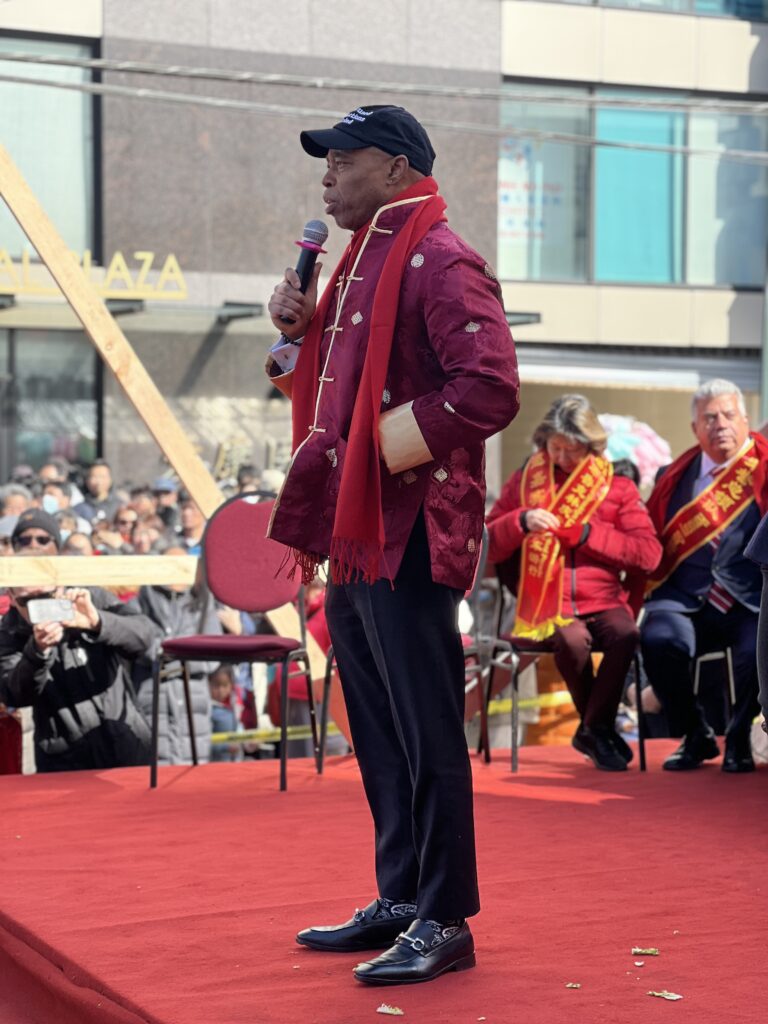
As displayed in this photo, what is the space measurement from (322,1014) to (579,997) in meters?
0.49

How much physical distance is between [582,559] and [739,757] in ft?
3.49

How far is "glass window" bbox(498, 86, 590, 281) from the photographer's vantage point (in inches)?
747

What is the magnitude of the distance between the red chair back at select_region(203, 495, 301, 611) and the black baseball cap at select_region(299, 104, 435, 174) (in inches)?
136

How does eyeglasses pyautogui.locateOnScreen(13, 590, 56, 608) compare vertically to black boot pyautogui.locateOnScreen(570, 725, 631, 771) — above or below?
above

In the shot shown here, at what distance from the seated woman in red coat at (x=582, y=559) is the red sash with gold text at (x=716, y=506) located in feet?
0.49

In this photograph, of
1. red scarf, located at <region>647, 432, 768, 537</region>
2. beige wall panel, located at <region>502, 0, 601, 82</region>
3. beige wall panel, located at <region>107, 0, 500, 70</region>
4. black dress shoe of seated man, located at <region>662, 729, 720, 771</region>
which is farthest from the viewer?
beige wall panel, located at <region>502, 0, 601, 82</region>

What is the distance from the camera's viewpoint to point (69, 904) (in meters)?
4.11

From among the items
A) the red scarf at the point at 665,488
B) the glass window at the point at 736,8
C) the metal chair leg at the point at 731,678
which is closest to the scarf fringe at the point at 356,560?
the metal chair leg at the point at 731,678

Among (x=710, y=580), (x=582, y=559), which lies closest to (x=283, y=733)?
(x=582, y=559)

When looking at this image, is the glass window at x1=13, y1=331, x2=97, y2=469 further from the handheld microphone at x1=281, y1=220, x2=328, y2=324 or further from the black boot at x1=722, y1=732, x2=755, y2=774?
the handheld microphone at x1=281, y1=220, x2=328, y2=324

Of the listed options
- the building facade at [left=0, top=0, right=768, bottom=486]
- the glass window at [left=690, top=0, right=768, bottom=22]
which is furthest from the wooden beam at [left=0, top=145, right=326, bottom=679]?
the glass window at [left=690, top=0, right=768, bottom=22]

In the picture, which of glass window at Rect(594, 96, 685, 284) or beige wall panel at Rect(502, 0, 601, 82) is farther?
glass window at Rect(594, 96, 685, 284)

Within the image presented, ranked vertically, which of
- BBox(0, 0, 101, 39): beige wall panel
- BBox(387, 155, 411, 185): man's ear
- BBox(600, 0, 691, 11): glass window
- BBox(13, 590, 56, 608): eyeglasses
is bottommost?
BBox(13, 590, 56, 608): eyeglasses

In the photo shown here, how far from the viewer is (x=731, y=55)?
19562 millimetres
